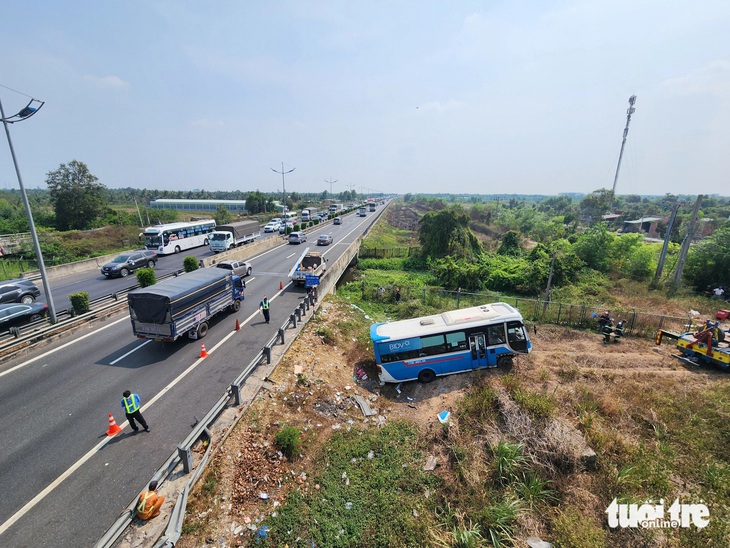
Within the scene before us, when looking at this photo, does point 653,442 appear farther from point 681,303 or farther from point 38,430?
point 681,303

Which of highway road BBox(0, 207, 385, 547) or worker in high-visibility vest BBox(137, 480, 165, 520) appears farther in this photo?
highway road BBox(0, 207, 385, 547)

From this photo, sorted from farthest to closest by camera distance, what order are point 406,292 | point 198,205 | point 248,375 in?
point 198,205
point 406,292
point 248,375

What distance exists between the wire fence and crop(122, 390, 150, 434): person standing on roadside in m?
16.7

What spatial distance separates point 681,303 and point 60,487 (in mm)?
33183

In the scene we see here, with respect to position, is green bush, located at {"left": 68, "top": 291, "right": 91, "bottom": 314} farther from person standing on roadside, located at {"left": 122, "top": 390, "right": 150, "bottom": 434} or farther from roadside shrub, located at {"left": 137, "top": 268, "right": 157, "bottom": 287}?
person standing on roadside, located at {"left": 122, "top": 390, "right": 150, "bottom": 434}

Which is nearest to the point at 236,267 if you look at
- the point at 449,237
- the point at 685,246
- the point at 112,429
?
the point at 112,429

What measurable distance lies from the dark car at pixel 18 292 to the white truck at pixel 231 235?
15.4m

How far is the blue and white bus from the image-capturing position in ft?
40.3

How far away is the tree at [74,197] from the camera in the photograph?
46.5 m

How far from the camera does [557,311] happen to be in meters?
20.1

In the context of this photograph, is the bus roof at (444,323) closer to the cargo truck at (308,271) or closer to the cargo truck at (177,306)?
the cargo truck at (177,306)

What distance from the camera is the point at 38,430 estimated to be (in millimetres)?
8648

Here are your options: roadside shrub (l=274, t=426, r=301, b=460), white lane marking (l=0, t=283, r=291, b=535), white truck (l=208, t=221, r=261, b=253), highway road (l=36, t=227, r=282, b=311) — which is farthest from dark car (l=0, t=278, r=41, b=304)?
roadside shrub (l=274, t=426, r=301, b=460)

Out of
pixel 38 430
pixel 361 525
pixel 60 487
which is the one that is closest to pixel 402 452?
pixel 361 525
